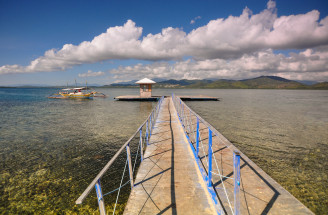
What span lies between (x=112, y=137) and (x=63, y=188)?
709cm

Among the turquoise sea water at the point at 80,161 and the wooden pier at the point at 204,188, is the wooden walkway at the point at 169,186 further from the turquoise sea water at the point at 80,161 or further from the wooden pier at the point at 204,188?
the turquoise sea water at the point at 80,161

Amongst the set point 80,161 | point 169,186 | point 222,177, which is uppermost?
point 222,177

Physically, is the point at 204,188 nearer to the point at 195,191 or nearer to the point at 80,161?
the point at 195,191

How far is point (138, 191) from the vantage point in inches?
185

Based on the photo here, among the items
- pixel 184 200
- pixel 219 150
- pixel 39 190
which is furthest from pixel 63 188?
pixel 219 150

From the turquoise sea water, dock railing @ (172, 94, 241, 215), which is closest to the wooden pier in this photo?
dock railing @ (172, 94, 241, 215)

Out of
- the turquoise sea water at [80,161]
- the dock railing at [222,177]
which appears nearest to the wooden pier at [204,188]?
the dock railing at [222,177]

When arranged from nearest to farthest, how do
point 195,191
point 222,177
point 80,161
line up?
point 195,191 < point 222,177 < point 80,161

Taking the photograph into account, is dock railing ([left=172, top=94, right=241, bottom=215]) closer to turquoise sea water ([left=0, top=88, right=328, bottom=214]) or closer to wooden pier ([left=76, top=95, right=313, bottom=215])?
wooden pier ([left=76, top=95, right=313, bottom=215])

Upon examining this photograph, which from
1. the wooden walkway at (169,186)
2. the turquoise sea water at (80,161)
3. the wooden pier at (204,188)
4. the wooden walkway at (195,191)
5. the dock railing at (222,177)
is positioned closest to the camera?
the dock railing at (222,177)

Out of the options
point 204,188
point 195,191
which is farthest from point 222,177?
point 195,191

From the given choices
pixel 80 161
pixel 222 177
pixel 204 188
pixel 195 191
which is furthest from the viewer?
pixel 80 161

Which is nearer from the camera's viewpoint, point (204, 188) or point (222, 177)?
point (204, 188)

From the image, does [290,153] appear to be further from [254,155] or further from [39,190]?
[39,190]
